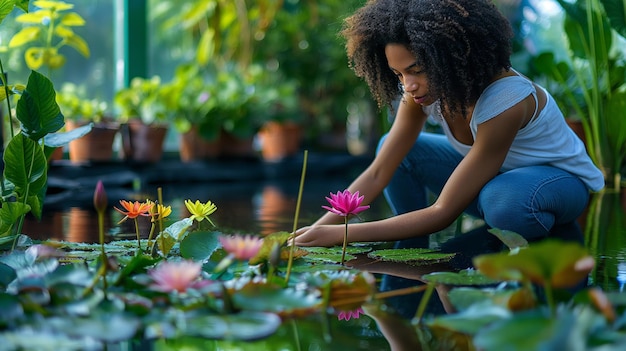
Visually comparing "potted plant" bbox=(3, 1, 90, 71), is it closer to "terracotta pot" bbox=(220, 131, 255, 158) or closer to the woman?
the woman

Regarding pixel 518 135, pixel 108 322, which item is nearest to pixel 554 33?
pixel 518 135

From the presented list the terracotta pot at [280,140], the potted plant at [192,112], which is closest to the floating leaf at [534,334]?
the potted plant at [192,112]

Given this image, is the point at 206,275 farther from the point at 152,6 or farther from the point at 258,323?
the point at 152,6

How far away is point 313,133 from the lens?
18.5 ft

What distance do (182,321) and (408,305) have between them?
375 mm

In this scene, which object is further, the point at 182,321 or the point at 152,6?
the point at 152,6

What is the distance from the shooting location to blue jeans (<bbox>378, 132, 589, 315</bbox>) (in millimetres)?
1674

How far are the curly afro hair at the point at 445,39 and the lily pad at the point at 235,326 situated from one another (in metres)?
0.74

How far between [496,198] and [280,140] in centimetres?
341

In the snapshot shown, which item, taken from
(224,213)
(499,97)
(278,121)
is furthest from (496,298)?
(278,121)

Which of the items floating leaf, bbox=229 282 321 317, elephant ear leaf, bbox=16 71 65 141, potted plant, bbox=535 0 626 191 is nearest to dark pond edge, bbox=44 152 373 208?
elephant ear leaf, bbox=16 71 65 141

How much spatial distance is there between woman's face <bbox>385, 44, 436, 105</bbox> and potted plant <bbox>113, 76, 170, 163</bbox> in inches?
109

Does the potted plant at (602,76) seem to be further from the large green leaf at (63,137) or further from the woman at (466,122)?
the large green leaf at (63,137)

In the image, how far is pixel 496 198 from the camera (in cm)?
168
